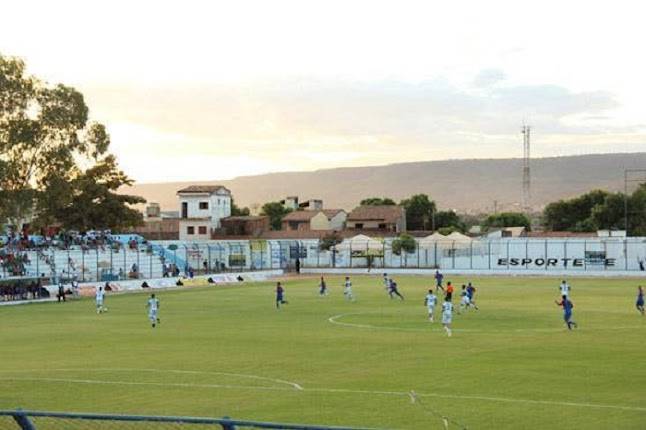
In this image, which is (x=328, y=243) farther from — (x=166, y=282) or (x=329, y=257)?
(x=166, y=282)

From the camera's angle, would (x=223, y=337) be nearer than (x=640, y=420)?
No

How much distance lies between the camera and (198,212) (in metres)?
152

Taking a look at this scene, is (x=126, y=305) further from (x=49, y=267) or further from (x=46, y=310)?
(x=49, y=267)

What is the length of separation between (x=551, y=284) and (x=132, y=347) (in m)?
51.3

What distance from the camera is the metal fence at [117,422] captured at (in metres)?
10.3

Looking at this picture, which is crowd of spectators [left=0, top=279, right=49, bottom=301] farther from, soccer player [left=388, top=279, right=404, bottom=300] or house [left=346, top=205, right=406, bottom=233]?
house [left=346, top=205, right=406, bottom=233]

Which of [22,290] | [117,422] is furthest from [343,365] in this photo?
[22,290]

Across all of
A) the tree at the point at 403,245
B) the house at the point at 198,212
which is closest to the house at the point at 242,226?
the house at the point at 198,212

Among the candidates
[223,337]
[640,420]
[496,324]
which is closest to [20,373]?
[223,337]

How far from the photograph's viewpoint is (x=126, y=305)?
65812 millimetres

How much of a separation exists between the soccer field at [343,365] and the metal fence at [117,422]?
294 centimetres

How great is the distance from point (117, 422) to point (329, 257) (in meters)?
104

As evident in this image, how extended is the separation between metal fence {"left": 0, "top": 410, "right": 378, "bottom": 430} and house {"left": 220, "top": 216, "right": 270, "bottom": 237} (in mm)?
130615

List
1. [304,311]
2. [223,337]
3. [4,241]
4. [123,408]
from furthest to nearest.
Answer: [4,241], [304,311], [223,337], [123,408]
